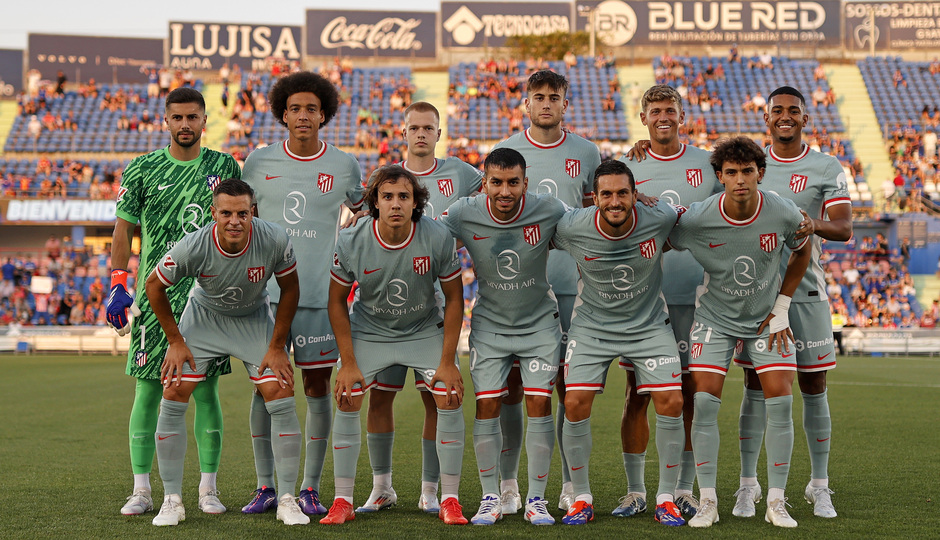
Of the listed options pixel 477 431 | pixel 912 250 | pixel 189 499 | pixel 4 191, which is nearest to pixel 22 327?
pixel 4 191

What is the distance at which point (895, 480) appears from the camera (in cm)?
614

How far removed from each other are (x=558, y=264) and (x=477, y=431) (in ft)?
4.01

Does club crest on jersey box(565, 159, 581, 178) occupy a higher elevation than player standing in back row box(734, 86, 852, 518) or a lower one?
higher

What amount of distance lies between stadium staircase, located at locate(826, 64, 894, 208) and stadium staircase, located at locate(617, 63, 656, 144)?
23.4 ft

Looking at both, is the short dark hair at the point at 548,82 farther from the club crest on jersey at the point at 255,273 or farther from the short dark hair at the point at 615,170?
the club crest on jersey at the point at 255,273

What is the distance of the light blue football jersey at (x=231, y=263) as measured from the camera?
4906 millimetres

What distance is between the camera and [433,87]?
3694 cm

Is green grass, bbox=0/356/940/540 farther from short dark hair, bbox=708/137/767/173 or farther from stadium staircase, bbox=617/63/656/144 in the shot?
Answer: stadium staircase, bbox=617/63/656/144

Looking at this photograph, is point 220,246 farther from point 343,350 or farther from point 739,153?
point 739,153

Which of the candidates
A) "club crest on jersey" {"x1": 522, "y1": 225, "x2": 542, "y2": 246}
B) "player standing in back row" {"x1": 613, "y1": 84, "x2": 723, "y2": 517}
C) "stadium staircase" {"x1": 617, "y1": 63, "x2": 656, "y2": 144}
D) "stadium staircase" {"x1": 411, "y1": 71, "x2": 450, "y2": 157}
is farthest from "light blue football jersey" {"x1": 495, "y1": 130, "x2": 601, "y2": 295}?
"stadium staircase" {"x1": 411, "y1": 71, "x2": 450, "y2": 157}

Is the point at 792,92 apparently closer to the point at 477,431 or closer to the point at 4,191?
the point at 477,431

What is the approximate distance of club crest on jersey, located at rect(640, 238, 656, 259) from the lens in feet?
16.6

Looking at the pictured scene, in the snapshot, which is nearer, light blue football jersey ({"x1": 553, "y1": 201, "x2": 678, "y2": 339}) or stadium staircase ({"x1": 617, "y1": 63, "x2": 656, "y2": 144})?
light blue football jersey ({"x1": 553, "y1": 201, "x2": 678, "y2": 339})

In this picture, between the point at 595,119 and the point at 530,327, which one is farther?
the point at 595,119
